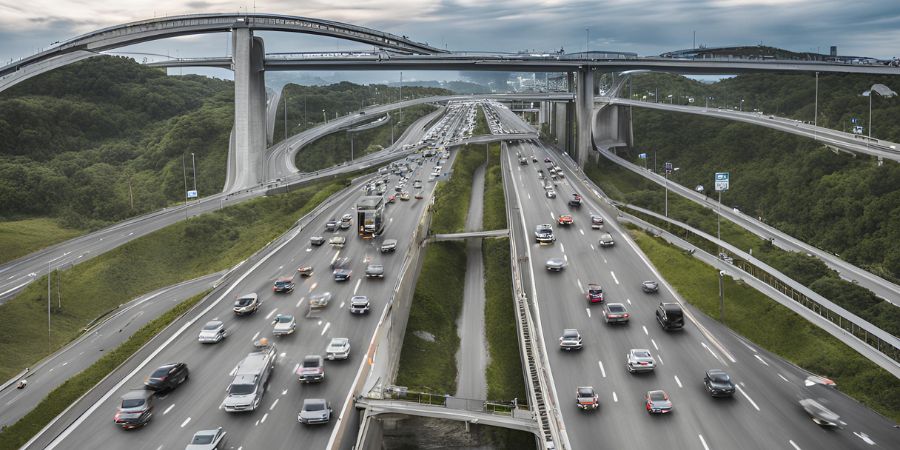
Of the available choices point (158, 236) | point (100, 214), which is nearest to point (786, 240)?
point (158, 236)

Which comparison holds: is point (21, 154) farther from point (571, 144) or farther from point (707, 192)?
point (707, 192)

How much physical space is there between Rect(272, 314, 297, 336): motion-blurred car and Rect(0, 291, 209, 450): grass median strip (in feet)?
32.5

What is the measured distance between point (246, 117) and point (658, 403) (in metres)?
98.9

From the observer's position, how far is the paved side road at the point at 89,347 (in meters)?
49.9

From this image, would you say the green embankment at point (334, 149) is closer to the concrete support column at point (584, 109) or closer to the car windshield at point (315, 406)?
the concrete support column at point (584, 109)

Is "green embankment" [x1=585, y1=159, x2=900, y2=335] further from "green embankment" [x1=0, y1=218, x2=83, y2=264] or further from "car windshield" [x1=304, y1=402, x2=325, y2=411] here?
"green embankment" [x1=0, y1=218, x2=83, y2=264]

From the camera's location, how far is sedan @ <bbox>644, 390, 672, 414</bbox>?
120ft

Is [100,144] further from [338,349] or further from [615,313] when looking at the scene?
[615,313]

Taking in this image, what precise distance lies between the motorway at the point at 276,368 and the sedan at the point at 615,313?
1635cm

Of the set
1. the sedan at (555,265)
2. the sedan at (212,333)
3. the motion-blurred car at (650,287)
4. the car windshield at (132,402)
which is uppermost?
the sedan at (555,265)

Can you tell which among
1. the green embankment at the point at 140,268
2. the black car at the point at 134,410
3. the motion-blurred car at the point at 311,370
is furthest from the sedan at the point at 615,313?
the green embankment at the point at 140,268

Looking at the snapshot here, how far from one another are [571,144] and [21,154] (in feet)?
356

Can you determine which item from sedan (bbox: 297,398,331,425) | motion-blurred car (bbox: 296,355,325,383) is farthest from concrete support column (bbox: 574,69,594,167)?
sedan (bbox: 297,398,331,425)

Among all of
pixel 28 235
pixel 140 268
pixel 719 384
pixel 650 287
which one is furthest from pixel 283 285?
pixel 28 235
